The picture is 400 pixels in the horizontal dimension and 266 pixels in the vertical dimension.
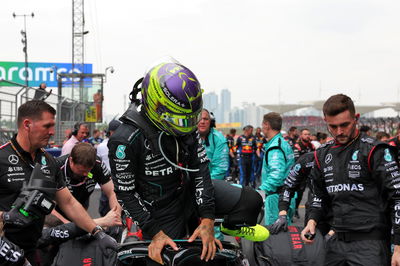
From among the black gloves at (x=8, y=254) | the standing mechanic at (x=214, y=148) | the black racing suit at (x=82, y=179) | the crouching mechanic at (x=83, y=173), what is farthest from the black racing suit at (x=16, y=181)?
the standing mechanic at (x=214, y=148)

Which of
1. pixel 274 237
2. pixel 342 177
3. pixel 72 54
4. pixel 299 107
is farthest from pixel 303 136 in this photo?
pixel 299 107

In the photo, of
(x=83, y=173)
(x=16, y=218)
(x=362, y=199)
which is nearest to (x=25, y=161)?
(x=16, y=218)

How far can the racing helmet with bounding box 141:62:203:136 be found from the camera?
2.06 m

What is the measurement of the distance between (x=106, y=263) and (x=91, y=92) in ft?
88.1

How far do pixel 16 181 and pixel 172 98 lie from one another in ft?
4.24

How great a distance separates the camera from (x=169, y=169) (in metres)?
2.21

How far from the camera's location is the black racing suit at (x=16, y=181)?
2.64 meters

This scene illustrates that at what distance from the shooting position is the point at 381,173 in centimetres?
263

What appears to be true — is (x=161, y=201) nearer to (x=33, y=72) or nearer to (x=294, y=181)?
(x=294, y=181)

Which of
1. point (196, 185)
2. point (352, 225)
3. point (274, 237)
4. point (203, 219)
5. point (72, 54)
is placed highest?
point (72, 54)

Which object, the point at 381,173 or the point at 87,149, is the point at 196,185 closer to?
the point at 381,173

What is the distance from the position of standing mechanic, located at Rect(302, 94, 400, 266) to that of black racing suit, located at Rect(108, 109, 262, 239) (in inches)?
34.7

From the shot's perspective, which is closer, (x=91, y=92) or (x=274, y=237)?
(x=274, y=237)

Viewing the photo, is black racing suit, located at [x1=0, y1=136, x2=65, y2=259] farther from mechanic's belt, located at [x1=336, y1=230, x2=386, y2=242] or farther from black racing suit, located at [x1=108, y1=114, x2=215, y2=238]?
mechanic's belt, located at [x1=336, y1=230, x2=386, y2=242]
